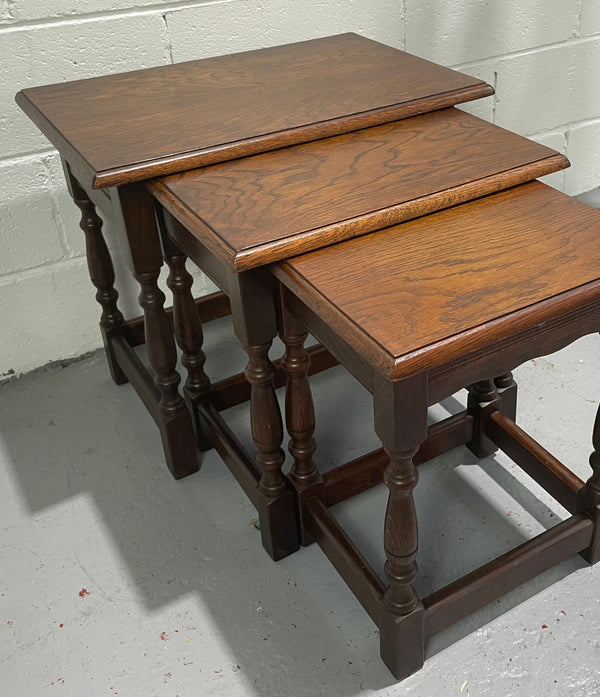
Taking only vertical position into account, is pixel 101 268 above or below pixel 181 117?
below

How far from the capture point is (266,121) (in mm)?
1622

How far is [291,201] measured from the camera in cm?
138

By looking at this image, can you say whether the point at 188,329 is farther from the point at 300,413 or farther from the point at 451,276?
the point at 451,276

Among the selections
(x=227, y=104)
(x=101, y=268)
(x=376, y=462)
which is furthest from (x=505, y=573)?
(x=101, y=268)

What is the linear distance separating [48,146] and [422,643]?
1.57 meters

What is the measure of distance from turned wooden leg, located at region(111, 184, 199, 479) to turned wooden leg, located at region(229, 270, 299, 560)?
0.28m

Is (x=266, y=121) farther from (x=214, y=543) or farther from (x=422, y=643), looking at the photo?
(x=422, y=643)

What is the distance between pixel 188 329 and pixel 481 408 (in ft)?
2.27

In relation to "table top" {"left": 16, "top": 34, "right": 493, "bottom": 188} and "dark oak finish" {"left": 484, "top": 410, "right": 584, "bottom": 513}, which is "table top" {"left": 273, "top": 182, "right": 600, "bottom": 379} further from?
"dark oak finish" {"left": 484, "top": 410, "right": 584, "bottom": 513}

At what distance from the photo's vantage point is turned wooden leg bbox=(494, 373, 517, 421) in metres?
1.90

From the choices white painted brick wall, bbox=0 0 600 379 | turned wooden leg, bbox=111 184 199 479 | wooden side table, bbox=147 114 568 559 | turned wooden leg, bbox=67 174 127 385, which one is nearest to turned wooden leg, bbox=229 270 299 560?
wooden side table, bbox=147 114 568 559

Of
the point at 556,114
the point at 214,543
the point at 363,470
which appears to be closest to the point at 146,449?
the point at 214,543

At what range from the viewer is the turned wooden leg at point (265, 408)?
1368 mm

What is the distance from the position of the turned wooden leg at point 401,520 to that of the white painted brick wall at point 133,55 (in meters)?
1.37
